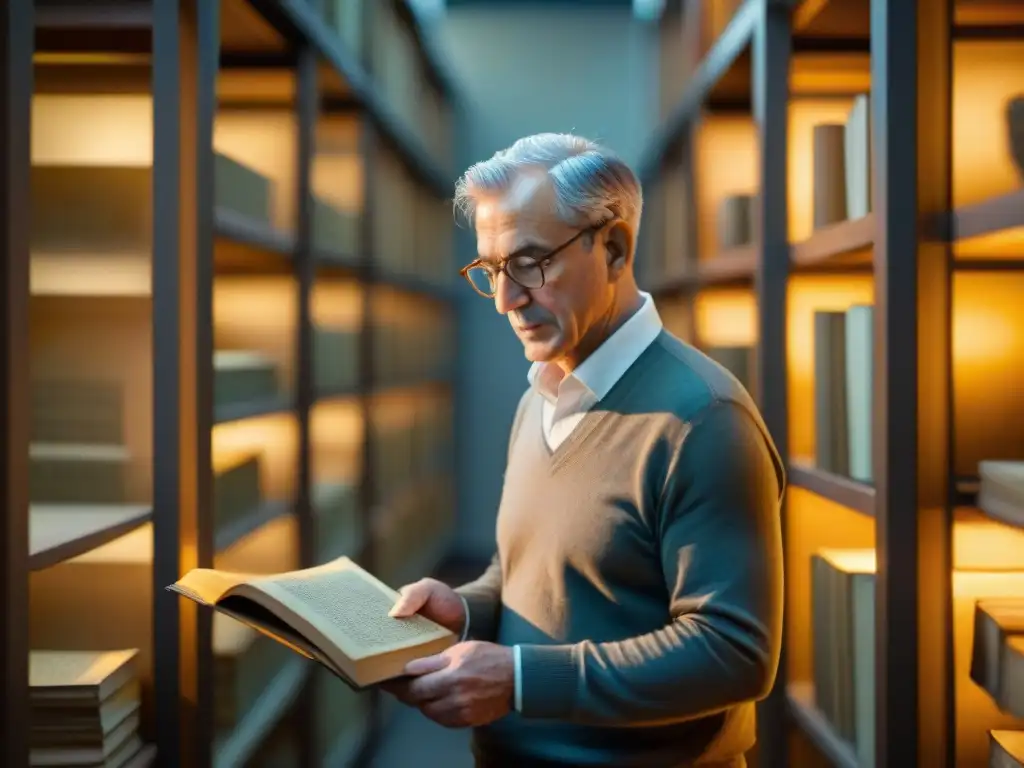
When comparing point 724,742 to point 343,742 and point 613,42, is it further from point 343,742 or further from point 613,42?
point 613,42

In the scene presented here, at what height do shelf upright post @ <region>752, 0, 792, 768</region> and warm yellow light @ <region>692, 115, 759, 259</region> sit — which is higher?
warm yellow light @ <region>692, 115, 759, 259</region>

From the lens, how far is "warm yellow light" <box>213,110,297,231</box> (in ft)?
8.38

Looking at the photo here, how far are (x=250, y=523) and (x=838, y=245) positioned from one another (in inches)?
52.4

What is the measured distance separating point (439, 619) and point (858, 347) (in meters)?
0.82

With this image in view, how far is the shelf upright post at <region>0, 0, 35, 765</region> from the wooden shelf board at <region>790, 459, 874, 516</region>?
1.17m

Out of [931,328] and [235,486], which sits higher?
[931,328]

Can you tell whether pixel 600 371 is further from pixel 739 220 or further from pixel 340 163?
pixel 340 163

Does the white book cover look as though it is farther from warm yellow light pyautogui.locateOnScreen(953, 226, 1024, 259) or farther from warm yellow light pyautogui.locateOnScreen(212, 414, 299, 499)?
warm yellow light pyautogui.locateOnScreen(212, 414, 299, 499)

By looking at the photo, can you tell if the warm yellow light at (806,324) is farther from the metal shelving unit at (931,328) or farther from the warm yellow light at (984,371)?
the warm yellow light at (984,371)

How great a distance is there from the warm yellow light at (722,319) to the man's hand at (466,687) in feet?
6.95

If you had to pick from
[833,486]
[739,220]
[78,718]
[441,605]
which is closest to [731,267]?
[739,220]

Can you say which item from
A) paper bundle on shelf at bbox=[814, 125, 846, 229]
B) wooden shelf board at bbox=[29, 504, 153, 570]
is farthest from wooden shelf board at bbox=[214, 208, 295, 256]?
paper bundle on shelf at bbox=[814, 125, 846, 229]

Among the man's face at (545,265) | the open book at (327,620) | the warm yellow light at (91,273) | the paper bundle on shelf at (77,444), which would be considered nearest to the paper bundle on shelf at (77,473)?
the paper bundle on shelf at (77,444)

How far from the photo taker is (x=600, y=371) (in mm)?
1263
